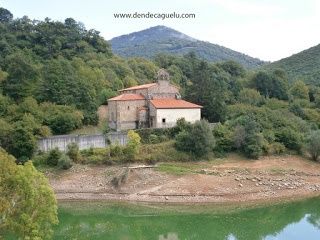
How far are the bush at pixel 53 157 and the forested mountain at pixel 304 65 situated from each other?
2338 inches

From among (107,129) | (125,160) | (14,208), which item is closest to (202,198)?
(125,160)

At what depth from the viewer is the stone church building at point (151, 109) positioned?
47281 mm

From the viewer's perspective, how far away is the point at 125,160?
40688 mm

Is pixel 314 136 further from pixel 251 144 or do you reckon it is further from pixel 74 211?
pixel 74 211

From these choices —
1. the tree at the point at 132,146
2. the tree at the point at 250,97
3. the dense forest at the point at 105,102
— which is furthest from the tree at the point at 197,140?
the tree at the point at 250,97

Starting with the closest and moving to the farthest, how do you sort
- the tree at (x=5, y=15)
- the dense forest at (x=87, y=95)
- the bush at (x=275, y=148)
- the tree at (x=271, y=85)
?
the dense forest at (x=87, y=95) → the bush at (x=275, y=148) → the tree at (x=271, y=85) → the tree at (x=5, y=15)

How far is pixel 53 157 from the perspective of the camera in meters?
40.0

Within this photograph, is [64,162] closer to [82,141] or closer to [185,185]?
[82,141]

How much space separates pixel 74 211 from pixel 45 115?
44.6 feet

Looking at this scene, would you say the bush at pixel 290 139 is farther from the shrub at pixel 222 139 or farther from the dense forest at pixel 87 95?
the shrub at pixel 222 139

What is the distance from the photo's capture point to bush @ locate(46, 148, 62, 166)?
39.9 meters

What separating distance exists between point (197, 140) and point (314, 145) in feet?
36.2

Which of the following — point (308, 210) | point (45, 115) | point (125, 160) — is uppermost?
point (45, 115)

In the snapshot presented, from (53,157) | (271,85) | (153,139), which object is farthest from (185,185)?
(271,85)
